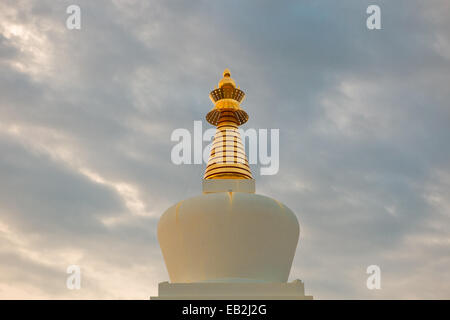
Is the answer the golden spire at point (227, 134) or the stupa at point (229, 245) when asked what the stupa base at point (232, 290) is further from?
the golden spire at point (227, 134)

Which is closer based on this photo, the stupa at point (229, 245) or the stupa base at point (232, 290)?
the stupa base at point (232, 290)

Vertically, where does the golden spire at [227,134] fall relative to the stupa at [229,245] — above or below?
above

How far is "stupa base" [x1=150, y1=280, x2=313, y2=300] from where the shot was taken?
1195 cm

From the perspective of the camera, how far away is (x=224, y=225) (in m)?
13.2

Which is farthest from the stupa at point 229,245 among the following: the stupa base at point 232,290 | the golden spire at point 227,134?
the golden spire at point 227,134

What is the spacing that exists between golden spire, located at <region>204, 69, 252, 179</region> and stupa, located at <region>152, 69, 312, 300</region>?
1216 millimetres

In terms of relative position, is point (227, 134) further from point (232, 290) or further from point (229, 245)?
point (232, 290)

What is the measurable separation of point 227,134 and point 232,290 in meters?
5.90

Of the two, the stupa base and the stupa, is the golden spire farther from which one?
the stupa base

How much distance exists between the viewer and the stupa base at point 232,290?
12.0 metres

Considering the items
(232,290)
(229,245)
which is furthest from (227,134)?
(232,290)

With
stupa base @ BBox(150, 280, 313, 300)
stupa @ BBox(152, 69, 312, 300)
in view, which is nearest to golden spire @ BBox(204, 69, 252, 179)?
stupa @ BBox(152, 69, 312, 300)
